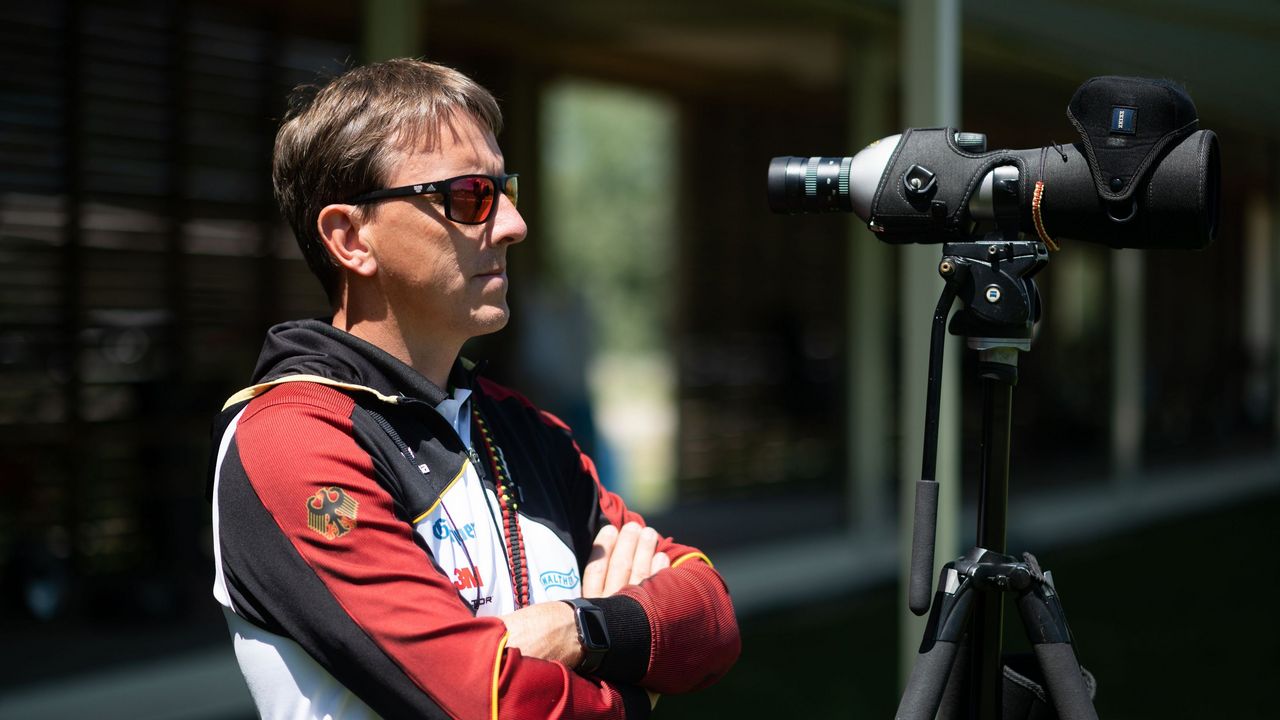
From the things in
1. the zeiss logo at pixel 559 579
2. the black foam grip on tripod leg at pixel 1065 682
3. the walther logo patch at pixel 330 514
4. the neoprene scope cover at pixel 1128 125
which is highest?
the neoprene scope cover at pixel 1128 125

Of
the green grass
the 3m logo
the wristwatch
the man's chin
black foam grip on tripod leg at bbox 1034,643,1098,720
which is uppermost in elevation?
the man's chin

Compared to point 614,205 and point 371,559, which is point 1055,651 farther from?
point 614,205

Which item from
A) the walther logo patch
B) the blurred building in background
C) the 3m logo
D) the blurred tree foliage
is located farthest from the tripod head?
the blurred tree foliage

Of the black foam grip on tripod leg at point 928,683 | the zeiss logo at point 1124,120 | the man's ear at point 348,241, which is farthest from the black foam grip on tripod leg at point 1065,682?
the man's ear at point 348,241

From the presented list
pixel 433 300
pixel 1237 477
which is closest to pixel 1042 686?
pixel 433 300

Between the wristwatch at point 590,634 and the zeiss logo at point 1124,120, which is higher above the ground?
the zeiss logo at point 1124,120

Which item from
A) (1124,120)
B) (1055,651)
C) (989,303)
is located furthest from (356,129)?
(1055,651)

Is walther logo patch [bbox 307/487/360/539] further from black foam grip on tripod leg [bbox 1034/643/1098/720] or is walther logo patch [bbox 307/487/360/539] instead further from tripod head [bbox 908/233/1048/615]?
black foam grip on tripod leg [bbox 1034/643/1098/720]

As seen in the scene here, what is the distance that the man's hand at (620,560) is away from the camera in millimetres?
1551

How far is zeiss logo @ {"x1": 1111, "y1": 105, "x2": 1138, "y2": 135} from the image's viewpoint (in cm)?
140

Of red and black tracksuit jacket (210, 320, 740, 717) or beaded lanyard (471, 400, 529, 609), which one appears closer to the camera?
red and black tracksuit jacket (210, 320, 740, 717)

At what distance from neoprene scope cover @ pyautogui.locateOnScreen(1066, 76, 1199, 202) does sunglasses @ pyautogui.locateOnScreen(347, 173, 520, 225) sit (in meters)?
0.66

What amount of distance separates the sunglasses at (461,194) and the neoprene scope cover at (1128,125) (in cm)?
66

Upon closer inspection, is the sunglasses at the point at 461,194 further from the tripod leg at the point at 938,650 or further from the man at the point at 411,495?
the tripod leg at the point at 938,650
